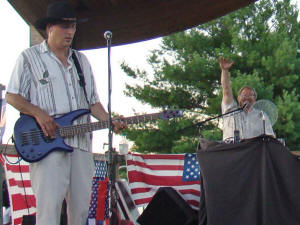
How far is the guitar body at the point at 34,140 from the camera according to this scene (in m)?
3.33

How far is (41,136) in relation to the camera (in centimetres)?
340

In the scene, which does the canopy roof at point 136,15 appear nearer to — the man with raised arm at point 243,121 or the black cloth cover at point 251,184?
the man with raised arm at point 243,121

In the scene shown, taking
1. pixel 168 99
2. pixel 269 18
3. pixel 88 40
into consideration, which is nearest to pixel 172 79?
pixel 168 99

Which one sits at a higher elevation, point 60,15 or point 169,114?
point 60,15

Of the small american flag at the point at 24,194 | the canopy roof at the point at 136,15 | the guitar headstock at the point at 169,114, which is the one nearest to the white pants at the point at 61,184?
the guitar headstock at the point at 169,114

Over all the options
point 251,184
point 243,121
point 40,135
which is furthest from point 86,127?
point 243,121

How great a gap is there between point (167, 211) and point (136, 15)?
216 centimetres

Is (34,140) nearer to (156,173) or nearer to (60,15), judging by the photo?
(60,15)

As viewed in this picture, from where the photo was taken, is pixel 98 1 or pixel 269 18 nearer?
pixel 98 1

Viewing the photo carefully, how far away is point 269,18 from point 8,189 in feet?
49.3

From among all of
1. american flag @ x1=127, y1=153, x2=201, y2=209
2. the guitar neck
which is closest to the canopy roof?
american flag @ x1=127, y1=153, x2=201, y2=209

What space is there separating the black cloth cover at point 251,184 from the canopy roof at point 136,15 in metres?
1.85

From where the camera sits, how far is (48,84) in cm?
346

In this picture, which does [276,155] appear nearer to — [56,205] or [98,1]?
[56,205]
